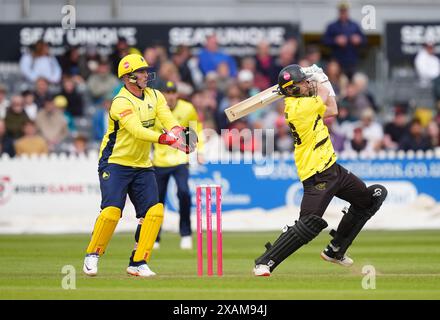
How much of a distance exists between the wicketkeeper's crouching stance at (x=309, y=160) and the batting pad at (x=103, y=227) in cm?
162

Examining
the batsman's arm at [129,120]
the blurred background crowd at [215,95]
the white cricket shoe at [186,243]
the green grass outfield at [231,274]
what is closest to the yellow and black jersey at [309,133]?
the green grass outfield at [231,274]

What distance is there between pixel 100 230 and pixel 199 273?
118 cm

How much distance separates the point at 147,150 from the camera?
12.8 metres

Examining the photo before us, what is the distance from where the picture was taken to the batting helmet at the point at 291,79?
1227 cm

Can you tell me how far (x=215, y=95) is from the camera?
24.5 meters

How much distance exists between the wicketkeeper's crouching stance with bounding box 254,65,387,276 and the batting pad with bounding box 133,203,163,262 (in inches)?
46.8

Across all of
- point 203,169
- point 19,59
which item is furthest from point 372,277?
point 19,59

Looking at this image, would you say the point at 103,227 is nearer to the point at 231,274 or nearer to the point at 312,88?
the point at 231,274

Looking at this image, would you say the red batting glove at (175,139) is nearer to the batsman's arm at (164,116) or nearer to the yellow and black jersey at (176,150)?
the batsman's arm at (164,116)

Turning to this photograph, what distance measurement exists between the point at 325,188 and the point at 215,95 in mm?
12285

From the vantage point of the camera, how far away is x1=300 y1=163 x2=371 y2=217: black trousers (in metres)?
12.3

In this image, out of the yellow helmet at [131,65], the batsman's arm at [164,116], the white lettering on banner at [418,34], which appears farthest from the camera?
the white lettering on banner at [418,34]

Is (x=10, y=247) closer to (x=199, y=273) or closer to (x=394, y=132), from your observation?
(x=199, y=273)

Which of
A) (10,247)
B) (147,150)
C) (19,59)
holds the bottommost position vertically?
(10,247)
